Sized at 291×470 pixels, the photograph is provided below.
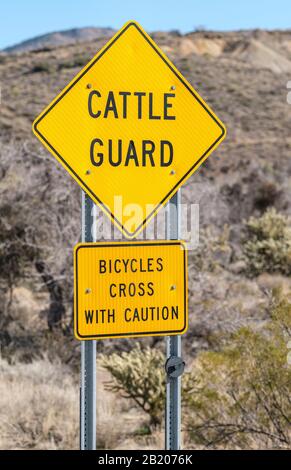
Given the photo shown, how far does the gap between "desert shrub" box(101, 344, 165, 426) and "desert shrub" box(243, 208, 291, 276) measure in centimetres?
938

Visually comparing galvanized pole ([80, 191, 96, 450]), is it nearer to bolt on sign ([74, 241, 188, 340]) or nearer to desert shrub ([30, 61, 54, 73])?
bolt on sign ([74, 241, 188, 340])

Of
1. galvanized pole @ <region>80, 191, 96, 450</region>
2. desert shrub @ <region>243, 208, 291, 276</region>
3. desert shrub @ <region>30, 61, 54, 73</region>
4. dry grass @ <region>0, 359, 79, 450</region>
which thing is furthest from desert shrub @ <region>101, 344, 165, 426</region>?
desert shrub @ <region>30, 61, 54, 73</region>

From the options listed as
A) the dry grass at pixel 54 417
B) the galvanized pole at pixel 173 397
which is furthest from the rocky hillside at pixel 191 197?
the galvanized pole at pixel 173 397

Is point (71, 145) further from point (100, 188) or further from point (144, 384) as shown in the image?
point (144, 384)

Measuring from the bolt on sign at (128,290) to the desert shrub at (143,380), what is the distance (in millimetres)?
4158

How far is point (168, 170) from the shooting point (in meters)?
4.42

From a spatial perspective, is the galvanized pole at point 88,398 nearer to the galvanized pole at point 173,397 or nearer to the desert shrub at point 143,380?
the galvanized pole at point 173,397

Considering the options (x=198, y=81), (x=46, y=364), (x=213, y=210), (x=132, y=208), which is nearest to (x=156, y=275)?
(x=132, y=208)

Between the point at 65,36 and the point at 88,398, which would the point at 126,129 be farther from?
the point at 65,36

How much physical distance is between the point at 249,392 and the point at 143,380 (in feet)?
6.63

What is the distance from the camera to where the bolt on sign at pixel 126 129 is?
4.23 m

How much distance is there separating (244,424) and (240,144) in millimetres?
33882

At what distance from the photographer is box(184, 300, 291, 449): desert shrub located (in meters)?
6.42

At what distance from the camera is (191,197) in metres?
13.8
